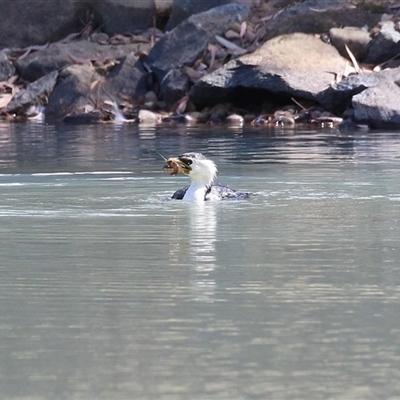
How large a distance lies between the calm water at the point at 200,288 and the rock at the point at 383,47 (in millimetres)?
11562

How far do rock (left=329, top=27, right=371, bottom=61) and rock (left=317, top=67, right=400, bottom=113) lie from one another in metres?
1.57

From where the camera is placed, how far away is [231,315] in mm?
5281

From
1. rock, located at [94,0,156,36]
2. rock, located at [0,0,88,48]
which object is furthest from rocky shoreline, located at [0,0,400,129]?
rock, located at [0,0,88,48]

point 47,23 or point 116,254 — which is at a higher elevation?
point 47,23

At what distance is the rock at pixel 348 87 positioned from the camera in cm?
2074

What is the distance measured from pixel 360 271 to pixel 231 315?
1.26 meters

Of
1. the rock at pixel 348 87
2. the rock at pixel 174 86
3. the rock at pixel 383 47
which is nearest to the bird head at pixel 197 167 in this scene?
the rock at pixel 348 87

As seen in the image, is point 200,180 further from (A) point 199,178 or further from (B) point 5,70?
(B) point 5,70

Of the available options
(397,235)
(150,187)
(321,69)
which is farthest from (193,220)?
(321,69)

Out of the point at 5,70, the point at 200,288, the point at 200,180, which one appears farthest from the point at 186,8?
the point at 200,288

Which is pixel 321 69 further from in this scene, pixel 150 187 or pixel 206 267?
pixel 206 267

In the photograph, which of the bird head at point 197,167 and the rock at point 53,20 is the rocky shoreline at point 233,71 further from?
the bird head at point 197,167

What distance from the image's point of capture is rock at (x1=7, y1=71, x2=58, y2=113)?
25.0 m

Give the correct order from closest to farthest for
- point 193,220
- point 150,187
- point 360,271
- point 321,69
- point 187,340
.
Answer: point 187,340, point 360,271, point 193,220, point 150,187, point 321,69
